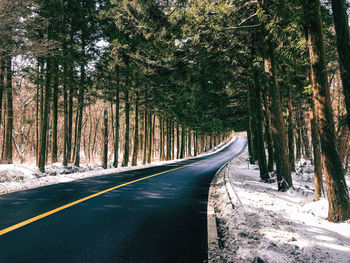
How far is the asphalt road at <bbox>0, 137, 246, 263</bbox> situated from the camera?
118 inches

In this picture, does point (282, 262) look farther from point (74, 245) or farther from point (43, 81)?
point (43, 81)

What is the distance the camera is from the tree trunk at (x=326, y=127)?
4957 millimetres

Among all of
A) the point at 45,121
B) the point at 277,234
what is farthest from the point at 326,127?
the point at 45,121

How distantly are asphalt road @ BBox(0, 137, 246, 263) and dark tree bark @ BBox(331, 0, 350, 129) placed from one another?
399cm

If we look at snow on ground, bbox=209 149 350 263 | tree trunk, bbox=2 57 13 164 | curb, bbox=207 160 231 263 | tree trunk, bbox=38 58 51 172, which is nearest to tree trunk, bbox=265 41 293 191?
snow on ground, bbox=209 149 350 263

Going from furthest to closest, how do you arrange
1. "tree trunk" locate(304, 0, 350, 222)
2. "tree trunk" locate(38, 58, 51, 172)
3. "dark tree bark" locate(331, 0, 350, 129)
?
"tree trunk" locate(38, 58, 51, 172)
"tree trunk" locate(304, 0, 350, 222)
"dark tree bark" locate(331, 0, 350, 129)

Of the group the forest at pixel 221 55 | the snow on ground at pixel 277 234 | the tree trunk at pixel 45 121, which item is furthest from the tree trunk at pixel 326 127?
the tree trunk at pixel 45 121

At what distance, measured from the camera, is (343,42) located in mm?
4492

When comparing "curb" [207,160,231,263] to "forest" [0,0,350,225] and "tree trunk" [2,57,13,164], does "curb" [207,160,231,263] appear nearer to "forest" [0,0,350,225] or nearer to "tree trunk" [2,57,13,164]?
"forest" [0,0,350,225]

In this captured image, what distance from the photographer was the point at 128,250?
10.4 feet

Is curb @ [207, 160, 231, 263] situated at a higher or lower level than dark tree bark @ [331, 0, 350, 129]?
lower

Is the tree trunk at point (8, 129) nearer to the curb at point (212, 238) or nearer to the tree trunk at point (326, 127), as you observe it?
the curb at point (212, 238)

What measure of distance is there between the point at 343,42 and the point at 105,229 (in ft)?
19.5

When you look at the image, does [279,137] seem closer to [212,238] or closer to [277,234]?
[277,234]
